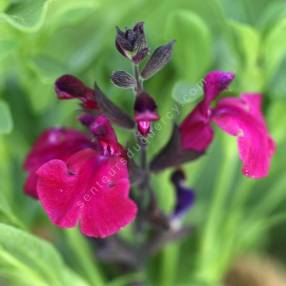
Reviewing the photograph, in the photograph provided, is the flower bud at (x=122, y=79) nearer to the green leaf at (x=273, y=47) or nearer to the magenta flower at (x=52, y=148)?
the magenta flower at (x=52, y=148)

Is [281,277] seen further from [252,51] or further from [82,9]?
[82,9]

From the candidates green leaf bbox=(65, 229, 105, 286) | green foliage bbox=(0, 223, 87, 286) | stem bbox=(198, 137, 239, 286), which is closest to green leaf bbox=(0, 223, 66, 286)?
green foliage bbox=(0, 223, 87, 286)

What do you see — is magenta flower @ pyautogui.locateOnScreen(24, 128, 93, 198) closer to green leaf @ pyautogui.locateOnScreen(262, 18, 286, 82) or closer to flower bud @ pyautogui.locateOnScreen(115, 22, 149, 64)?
flower bud @ pyautogui.locateOnScreen(115, 22, 149, 64)

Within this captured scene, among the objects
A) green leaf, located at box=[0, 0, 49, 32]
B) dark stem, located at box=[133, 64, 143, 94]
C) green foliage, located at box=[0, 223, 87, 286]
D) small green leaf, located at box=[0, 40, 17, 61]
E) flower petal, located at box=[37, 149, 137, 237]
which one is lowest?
green foliage, located at box=[0, 223, 87, 286]

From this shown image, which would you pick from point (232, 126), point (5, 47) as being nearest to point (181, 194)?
point (232, 126)

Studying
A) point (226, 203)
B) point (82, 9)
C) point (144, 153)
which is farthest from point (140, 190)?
point (226, 203)

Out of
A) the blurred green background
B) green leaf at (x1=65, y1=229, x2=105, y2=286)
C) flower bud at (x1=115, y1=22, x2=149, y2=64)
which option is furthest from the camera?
green leaf at (x1=65, y1=229, x2=105, y2=286)

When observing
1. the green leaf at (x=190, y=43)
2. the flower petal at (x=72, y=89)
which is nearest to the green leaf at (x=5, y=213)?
the flower petal at (x=72, y=89)
